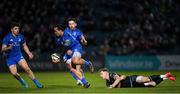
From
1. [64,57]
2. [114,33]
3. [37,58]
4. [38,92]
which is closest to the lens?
[38,92]

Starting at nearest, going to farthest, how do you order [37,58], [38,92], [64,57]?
[38,92] → [64,57] → [37,58]

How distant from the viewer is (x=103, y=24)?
129ft

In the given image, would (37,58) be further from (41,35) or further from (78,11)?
(78,11)

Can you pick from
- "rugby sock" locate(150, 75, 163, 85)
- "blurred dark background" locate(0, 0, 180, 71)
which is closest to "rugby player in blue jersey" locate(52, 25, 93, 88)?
"rugby sock" locate(150, 75, 163, 85)

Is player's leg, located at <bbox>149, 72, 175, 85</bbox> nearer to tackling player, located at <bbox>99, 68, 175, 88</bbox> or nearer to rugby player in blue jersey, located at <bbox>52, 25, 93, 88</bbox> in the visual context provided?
tackling player, located at <bbox>99, 68, 175, 88</bbox>

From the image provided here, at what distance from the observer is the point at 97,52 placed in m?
36.9

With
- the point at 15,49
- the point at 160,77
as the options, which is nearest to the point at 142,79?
the point at 160,77

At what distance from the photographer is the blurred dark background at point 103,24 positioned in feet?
118

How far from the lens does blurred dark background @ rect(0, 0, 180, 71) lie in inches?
1419

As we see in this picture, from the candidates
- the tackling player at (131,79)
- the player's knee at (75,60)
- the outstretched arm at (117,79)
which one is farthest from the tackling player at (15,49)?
the outstretched arm at (117,79)

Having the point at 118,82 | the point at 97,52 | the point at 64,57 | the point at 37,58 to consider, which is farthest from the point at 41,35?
the point at 118,82

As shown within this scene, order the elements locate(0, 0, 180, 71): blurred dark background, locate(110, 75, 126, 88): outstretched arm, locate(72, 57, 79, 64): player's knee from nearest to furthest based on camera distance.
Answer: locate(110, 75, 126, 88): outstretched arm → locate(72, 57, 79, 64): player's knee → locate(0, 0, 180, 71): blurred dark background

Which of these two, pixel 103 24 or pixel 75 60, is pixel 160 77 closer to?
pixel 75 60

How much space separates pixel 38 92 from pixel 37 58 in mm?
18604
